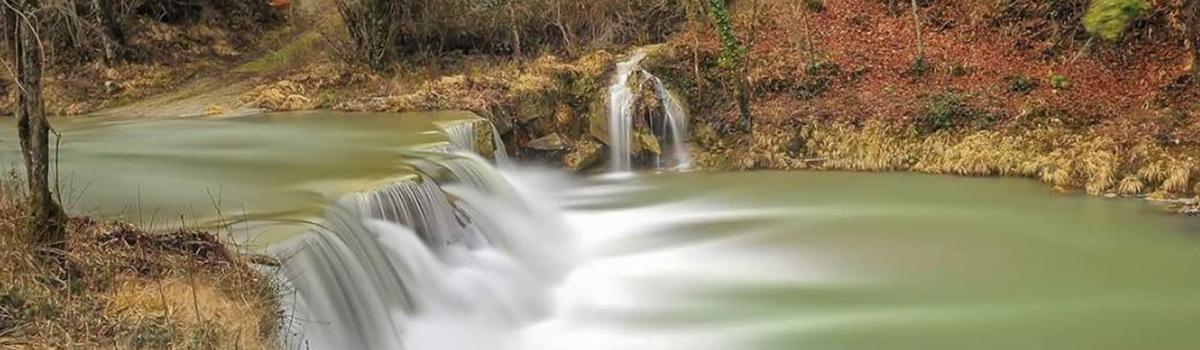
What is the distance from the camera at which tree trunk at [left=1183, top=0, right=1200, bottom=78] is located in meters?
13.0

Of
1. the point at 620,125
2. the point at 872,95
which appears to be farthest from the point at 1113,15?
the point at 620,125

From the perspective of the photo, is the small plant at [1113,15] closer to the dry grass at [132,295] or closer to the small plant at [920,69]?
the small plant at [920,69]

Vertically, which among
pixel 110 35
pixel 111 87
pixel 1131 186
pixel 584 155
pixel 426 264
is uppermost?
pixel 110 35

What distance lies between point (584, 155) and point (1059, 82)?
782cm

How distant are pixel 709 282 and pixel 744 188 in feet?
15.4

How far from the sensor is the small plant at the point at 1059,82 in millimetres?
14781

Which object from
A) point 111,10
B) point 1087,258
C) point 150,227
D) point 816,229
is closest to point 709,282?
point 816,229

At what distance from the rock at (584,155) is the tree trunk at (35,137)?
972 centimetres

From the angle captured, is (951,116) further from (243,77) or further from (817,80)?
(243,77)

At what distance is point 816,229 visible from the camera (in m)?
11.1

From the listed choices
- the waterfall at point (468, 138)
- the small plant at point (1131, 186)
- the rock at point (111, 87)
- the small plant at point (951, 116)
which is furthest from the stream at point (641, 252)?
the rock at point (111, 87)

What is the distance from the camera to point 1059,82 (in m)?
14.9

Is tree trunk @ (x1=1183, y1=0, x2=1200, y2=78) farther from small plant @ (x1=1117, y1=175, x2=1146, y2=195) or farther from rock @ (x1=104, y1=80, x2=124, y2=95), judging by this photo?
rock @ (x1=104, y1=80, x2=124, y2=95)

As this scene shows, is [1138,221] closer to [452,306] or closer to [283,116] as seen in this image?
[452,306]
